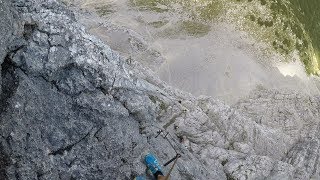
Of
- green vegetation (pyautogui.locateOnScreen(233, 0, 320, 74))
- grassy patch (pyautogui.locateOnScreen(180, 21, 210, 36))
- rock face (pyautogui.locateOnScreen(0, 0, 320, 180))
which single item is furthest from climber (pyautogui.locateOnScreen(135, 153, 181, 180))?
green vegetation (pyautogui.locateOnScreen(233, 0, 320, 74))

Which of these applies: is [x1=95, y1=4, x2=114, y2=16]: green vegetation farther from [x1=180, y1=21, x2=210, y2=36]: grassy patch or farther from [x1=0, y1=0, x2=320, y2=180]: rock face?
[x1=0, y1=0, x2=320, y2=180]: rock face

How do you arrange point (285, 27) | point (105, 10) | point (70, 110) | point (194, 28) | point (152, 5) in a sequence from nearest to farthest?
point (70, 110) → point (105, 10) → point (194, 28) → point (152, 5) → point (285, 27)

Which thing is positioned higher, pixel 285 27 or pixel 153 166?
pixel 285 27

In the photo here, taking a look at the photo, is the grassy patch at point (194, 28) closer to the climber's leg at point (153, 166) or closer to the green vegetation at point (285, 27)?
the green vegetation at point (285, 27)

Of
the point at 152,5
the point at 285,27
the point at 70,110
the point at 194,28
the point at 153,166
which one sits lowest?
the point at 194,28

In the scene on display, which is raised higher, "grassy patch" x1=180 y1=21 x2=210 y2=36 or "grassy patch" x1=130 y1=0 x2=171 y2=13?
"grassy patch" x1=130 y1=0 x2=171 y2=13

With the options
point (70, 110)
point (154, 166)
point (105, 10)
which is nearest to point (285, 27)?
point (105, 10)

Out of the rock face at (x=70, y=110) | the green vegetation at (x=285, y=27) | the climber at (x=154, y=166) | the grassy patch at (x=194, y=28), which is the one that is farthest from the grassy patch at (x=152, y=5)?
the climber at (x=154, y=166)

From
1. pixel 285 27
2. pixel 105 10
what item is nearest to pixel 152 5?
pixel 105 10

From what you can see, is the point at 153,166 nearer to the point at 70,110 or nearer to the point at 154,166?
the point at 154,166

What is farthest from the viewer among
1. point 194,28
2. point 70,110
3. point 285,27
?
point 285,27

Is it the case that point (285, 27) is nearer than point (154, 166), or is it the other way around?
point (154, 166)

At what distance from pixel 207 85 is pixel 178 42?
5812mm

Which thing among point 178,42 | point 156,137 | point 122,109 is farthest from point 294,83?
point 122,109
